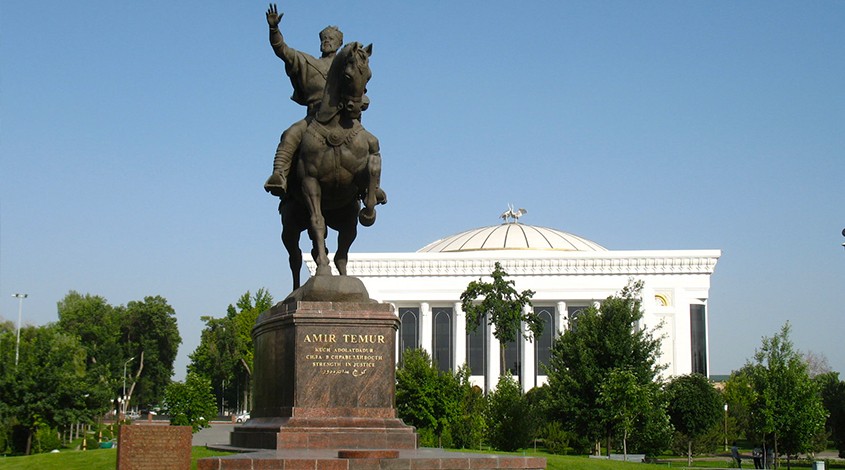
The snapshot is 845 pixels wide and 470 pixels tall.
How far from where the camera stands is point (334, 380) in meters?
13.2

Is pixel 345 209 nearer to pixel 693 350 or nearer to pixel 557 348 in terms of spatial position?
pixel 557 348

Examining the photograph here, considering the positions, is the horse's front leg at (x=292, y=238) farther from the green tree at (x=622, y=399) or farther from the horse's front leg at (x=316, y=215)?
the green tree at (x=622, y=399)

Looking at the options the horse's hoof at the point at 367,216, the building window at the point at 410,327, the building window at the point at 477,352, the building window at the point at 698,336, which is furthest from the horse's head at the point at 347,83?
the building window at the point at 698,336

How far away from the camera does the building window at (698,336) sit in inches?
3424

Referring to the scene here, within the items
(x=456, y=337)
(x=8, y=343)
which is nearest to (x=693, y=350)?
(x=456, y=337)

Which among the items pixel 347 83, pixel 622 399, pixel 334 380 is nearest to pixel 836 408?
pixel 622 399

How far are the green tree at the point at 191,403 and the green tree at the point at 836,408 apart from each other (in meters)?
27.6

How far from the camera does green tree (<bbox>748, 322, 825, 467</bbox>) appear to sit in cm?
3750

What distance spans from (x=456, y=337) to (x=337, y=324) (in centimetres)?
7455

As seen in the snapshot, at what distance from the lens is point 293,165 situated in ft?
48.1

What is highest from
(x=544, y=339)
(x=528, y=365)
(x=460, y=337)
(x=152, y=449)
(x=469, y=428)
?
(x=460, y=337)

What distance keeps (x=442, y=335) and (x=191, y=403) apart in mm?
44438

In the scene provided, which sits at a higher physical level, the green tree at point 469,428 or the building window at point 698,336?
Answer: the building window at point 698,336

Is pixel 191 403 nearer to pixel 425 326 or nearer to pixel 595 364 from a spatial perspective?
pixel 595 364
